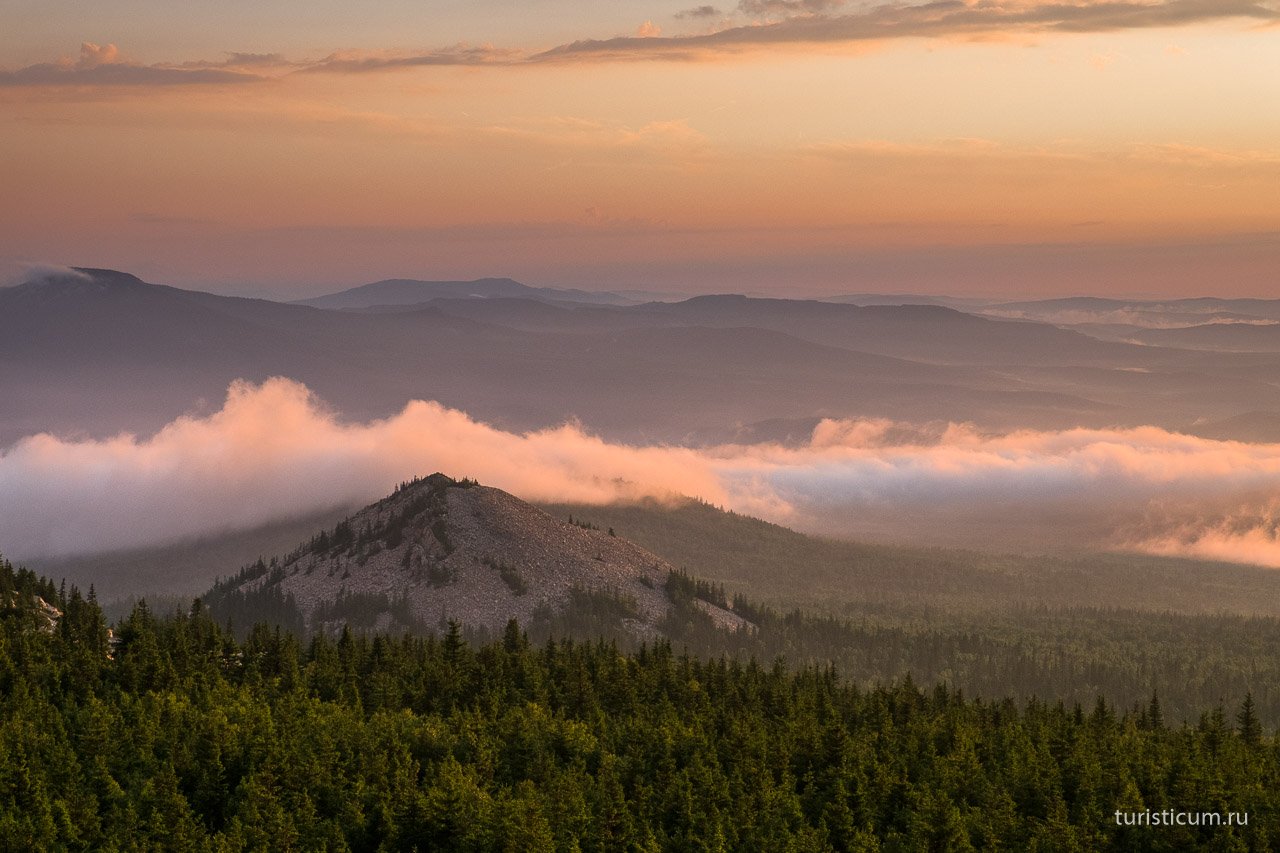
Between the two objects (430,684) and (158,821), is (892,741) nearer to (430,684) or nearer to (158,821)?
(430,684)

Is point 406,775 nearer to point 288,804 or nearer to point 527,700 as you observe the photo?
point 288,804

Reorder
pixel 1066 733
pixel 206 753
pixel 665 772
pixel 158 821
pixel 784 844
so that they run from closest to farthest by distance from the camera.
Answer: pixel 158 821, pixel 784 844, pixel 206 753, pixel 665 772, pixel 1066 733

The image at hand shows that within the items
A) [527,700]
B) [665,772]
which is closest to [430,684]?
[527,700]

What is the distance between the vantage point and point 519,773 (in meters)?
159

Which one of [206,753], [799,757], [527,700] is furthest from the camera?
[527,700]

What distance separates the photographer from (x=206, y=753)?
144m

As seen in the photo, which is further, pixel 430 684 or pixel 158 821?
pixel 430 684

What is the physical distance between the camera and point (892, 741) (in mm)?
176125

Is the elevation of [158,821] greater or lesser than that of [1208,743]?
greater

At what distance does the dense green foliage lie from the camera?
133500 mm

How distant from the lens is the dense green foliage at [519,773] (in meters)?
134

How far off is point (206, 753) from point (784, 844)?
5697cm

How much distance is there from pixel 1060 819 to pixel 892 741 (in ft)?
128

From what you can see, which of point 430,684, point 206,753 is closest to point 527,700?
point 430,684
